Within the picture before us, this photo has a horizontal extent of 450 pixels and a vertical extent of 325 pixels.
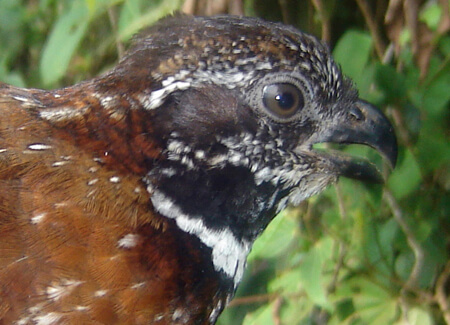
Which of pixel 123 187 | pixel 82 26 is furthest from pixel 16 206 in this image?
pixel 82 26

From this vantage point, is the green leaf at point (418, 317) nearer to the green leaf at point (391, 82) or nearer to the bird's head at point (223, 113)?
the green leaf at point (391, 82)

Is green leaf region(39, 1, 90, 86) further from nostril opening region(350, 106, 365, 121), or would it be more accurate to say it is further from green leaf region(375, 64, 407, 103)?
nostril opening region(350, 106, 365, 121)

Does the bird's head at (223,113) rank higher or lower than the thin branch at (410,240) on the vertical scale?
higher

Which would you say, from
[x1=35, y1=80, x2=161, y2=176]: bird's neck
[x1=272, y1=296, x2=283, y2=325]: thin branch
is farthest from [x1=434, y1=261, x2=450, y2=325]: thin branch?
[x1=35, y1=80, x2=161, y2=176]: bird's neck

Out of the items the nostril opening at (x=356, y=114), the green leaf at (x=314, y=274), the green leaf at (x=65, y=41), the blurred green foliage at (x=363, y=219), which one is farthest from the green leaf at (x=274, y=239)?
the green leaf at (x=65, y=41)

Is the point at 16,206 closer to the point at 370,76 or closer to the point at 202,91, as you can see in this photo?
the point at 202,91

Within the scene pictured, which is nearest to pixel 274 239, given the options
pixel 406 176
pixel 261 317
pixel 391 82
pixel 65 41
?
pixel 261 317

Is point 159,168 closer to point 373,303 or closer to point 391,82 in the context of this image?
point 391,82
